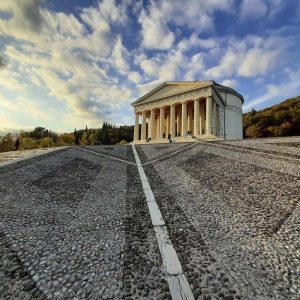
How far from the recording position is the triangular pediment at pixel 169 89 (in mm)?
43000

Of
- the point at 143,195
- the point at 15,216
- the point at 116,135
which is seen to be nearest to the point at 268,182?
the point at 143,195

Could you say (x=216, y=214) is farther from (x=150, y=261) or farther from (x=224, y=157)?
(x=224, y=157)

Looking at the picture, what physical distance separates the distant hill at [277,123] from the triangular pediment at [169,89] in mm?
29506

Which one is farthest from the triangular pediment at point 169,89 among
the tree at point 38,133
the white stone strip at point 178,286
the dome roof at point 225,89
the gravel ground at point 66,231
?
the tree at point 38,133

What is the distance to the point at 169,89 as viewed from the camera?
157ft

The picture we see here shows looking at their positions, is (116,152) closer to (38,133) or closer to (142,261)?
(142,261)

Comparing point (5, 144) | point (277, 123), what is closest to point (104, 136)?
point (5, 144)

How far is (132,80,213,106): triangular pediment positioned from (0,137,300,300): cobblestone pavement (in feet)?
114

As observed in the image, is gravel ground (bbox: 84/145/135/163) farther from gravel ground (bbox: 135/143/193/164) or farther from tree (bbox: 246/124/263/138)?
tree (bbox: 246/124/263/138)

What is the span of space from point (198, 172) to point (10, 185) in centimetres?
903

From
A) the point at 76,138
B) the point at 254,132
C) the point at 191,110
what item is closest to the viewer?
the point at 191,110

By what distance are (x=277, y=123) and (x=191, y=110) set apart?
27972 millimetres

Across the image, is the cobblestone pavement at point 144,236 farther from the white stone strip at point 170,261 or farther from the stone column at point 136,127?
the stone column at point 136,127

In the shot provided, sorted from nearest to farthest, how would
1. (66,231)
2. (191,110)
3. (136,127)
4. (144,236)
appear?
(144,236) < (66,231) < (191,110) < (136,127)
